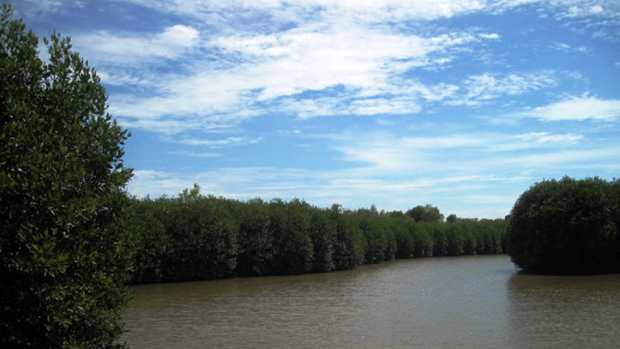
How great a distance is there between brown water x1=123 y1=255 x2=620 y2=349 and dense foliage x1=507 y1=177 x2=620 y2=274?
4.14 ft

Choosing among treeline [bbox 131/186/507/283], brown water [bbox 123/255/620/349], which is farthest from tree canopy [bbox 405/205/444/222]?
brown water [bbox 123/255/620/349]

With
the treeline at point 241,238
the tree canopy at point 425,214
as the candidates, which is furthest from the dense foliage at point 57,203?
the tree canopy at point 425,214

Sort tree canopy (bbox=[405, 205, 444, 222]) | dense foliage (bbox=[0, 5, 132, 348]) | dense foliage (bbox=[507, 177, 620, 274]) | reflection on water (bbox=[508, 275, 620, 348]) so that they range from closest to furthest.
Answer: dense foliage (bbox=[0, 5, 132, 348]) → reflection on water (bbox=[508, 275, 620, 348]) → dense foliage (bbox=[507, 177, 620, 274]) → tree canopy (bbox=[405, 205, 444, 222])

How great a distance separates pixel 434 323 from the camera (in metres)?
12.7

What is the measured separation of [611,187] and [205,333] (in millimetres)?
21493

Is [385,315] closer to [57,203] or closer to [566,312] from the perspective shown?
[566,312]

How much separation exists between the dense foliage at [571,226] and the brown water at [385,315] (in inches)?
49.6

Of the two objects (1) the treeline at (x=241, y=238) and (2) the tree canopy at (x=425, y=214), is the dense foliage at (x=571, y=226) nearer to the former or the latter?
(1) the treeline at (x=241, y=238)

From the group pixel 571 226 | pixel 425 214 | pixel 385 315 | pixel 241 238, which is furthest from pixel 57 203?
pixel 425 214

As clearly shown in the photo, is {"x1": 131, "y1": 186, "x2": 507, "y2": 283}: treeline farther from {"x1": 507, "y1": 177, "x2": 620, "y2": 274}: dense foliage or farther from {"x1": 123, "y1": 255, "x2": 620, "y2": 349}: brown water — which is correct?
{"x1": 507, "y1": 177, "x2": 620, "y2": 274}: dense foliage

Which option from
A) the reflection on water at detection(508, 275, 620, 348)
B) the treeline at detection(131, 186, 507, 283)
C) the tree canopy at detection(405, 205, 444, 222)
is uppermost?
the tree canopy at detection(405, 205, 444, 222)

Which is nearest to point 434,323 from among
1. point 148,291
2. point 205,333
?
point 205,333

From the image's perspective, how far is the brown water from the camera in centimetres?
1080

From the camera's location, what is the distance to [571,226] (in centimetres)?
2308
